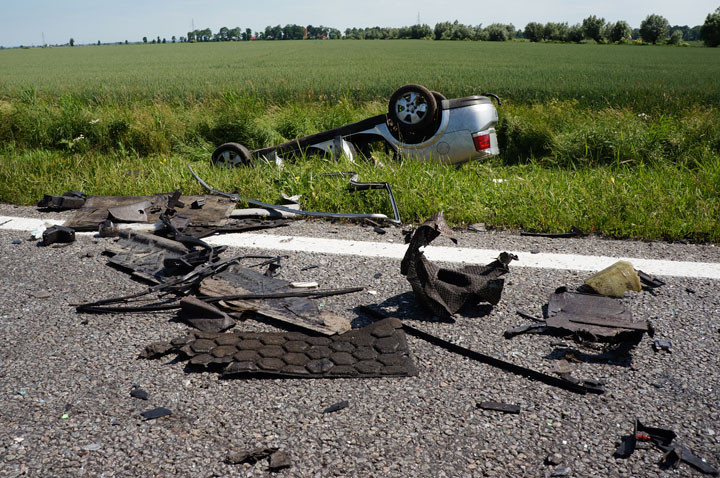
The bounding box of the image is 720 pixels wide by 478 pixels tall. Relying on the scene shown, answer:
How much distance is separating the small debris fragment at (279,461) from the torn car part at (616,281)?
1.96 meters

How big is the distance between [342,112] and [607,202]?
5305mm

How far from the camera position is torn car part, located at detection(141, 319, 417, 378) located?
2.20 m

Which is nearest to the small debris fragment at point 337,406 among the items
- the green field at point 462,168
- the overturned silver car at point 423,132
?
the green field at point 462,168

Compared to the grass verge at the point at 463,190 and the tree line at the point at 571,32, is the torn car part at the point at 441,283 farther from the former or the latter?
the tree line at the point at 571,32

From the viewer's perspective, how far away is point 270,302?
2.87 meters

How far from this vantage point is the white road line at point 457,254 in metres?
3.21

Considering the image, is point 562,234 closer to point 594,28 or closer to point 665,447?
point 665,447

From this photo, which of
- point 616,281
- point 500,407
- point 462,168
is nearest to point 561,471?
point 500,407

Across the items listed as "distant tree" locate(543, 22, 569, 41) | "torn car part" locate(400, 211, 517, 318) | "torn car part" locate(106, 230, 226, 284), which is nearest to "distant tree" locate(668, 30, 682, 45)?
"distant tree" locate(543, 22, 569, 41)

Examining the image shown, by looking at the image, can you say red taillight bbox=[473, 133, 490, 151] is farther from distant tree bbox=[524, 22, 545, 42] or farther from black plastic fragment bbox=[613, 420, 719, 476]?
distant tree bbox=[524, 22, 545, 42]

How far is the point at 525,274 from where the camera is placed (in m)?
3.16

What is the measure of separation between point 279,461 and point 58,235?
303 cm

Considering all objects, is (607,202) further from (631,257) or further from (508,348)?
(508,348)

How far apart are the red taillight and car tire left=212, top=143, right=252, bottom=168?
102 inches
